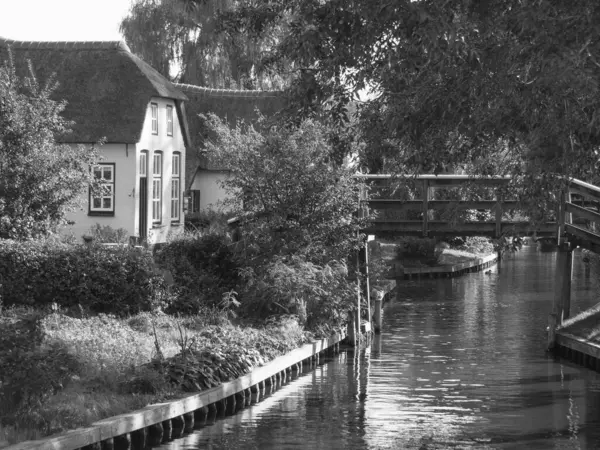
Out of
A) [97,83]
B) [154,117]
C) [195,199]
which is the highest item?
[97,83]

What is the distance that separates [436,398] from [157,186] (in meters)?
20.7

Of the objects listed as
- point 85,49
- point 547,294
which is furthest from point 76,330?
point 547,294

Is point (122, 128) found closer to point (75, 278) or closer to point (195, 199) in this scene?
point (195, 199)

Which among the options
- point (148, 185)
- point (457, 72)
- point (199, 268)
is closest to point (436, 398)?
point (457, 72)

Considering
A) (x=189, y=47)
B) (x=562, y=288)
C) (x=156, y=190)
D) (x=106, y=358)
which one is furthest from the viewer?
(x=189, y=47)

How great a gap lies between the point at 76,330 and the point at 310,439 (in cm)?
721

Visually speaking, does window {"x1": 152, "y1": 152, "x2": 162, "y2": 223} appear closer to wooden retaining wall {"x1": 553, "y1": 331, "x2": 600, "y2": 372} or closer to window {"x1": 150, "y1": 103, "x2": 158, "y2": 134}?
window {"x1": 150, "y1": 103, "x2": 158, "y2": 134}

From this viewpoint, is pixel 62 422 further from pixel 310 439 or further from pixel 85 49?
pixel 85 49

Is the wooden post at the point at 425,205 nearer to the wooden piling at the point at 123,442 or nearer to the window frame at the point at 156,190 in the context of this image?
the window frame at the point at 156,190

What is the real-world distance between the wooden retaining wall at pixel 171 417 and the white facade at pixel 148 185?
15272 millimetres

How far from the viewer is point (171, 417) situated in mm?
16953

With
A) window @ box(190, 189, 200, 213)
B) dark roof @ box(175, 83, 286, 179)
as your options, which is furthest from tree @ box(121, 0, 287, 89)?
window @ box(190, 189, 200, 213)

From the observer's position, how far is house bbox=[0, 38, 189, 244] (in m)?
37.7

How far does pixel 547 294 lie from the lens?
4391 cm
